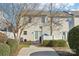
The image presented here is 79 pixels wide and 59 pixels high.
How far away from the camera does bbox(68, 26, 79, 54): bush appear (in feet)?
15.7

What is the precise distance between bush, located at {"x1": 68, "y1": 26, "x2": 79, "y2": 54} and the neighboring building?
11 centimetres

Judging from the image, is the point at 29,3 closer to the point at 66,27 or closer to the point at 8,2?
the point at 8,2

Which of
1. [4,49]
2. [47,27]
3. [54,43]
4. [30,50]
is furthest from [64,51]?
[4,49]

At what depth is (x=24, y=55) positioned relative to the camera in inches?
185

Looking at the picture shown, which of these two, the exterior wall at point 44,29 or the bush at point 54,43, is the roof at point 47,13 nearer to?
the exterior wall at point 44,29

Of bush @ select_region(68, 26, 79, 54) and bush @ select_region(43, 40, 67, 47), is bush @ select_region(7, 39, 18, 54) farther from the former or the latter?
bush @ select_region(68, 26, 79, 54)

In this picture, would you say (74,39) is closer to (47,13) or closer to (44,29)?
(44,29)

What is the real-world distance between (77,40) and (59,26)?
0.57 metres

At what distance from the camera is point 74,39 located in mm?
4848

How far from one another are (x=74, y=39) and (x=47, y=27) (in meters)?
0.74

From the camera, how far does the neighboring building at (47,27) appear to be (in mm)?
4676

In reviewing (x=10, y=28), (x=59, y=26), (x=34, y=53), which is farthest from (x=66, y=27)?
(x=10, y=28)

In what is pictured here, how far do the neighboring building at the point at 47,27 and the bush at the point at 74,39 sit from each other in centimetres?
11

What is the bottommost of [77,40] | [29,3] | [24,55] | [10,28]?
[24,55]
